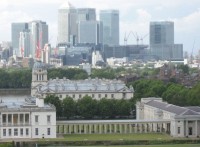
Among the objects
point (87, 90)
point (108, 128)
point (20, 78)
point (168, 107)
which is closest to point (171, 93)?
point (87, 90)

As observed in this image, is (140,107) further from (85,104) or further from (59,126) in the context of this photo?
(59,126)

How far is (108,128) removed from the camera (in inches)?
2982

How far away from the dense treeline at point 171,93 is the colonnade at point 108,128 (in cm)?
1228

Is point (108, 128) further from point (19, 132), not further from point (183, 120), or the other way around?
point (19, 132)

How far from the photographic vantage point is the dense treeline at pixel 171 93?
90188 mm

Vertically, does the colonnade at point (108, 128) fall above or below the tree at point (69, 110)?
below

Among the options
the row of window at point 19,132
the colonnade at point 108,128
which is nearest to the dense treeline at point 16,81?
the colonnade at point 108,128

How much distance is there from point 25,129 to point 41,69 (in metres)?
48.4

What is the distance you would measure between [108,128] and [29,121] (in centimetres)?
804

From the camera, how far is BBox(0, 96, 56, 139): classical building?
70688 millimetres

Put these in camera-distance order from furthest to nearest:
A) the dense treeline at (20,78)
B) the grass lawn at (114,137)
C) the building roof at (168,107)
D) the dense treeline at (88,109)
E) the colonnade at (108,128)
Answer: the dense treeline at (20,78) → the dense treeline at (88,109) → the colonnade at (108,128) → the building roof at (168,107) → the grass lawn at (114,137)

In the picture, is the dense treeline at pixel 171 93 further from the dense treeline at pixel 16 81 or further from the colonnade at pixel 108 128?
the dense treeline at pixel 16 81

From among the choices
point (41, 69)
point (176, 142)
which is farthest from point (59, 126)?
point (41, 69)

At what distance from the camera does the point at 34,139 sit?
6900cm
